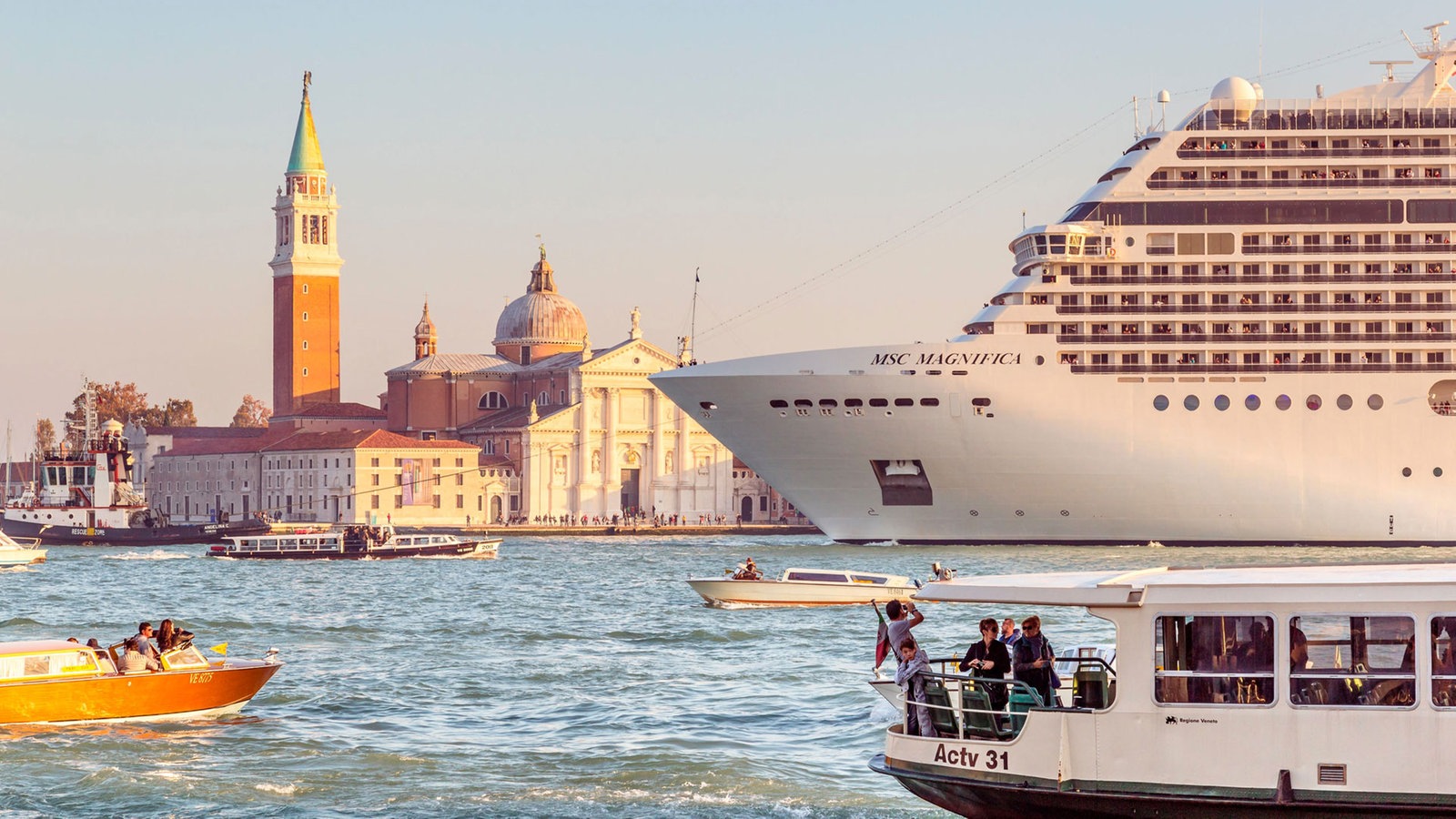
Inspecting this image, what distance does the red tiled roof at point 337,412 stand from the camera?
136375 millimetres

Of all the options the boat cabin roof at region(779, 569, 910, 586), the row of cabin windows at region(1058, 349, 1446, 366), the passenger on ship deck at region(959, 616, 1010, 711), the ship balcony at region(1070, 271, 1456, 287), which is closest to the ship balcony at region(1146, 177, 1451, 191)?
the ship balcony at region(1070, 271, 1456, 287)

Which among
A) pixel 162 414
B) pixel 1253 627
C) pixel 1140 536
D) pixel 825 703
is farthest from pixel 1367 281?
pixel 162 414

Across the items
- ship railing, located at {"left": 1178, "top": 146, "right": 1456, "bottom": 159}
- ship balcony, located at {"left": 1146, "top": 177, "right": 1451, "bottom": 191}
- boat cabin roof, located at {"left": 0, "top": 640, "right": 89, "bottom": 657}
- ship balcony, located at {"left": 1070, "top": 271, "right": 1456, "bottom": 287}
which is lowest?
boat cabin roof, located at {"left": 0, "top": 640, "right": 89, "bottom": 657}

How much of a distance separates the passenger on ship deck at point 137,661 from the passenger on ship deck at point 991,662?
11.1 meters

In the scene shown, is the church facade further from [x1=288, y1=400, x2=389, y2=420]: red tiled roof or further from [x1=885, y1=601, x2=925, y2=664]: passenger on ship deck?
[x1=885, y1=601, x2=925, y2=664]: passenger on ship deck

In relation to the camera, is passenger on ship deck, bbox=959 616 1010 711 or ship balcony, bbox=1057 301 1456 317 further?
ship balcony, bbox=1057 301 1456 317

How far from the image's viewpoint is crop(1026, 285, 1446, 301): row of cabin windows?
60.1 meters

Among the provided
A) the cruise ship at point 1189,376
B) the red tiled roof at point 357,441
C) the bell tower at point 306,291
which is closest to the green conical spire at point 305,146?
the bell tower at point 306,291

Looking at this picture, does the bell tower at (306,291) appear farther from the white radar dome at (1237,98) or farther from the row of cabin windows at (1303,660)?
the row of cabin windows at (1303,660)

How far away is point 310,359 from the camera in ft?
452

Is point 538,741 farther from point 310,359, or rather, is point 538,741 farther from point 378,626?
point 310,359

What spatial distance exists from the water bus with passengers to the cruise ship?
4364 centimetres

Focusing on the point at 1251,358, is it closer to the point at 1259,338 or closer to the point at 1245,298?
the point at 1259,338

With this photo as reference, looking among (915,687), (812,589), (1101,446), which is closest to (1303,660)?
(915,687)
